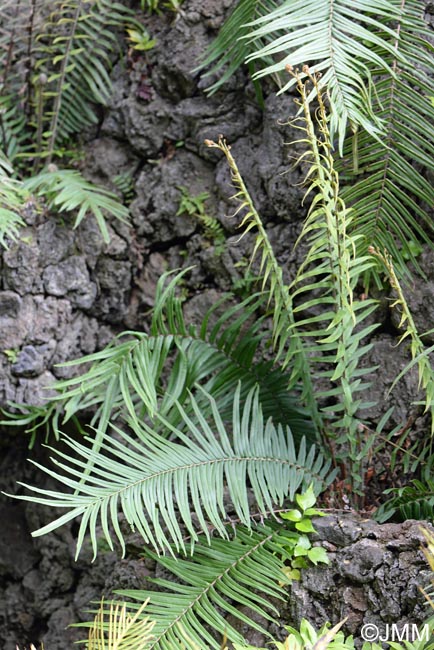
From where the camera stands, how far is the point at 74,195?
94.9 inches

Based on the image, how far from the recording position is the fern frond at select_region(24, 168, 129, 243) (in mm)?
2379

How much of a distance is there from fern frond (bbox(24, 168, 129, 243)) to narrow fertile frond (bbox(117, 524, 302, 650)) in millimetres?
1127

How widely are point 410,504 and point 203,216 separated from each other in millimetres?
1262

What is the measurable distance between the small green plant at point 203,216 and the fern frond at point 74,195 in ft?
0.71

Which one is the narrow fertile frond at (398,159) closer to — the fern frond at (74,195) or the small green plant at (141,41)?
the fern frond at (74,195)

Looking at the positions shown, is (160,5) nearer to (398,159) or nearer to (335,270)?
(398,159)


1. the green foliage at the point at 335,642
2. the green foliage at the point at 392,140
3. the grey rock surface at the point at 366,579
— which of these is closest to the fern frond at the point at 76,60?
the green foliage at the point at 392,140

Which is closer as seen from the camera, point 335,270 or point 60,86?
point 335,270

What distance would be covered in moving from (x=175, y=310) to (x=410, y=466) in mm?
821

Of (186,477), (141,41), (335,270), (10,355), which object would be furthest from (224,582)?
(141,41)

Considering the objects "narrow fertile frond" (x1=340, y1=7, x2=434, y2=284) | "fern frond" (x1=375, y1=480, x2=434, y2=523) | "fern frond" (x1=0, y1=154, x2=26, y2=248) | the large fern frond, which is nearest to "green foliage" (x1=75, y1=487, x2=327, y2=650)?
"fern frond" (x1=375, y1=480, x2=434, y2=523)

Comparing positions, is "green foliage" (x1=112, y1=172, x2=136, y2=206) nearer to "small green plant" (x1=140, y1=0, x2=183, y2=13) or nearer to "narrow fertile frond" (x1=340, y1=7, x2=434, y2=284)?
"small green plant" (x1=140, y1=0, x2=183, y2=13)

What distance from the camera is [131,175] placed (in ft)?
9.09

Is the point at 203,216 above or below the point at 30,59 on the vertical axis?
below
